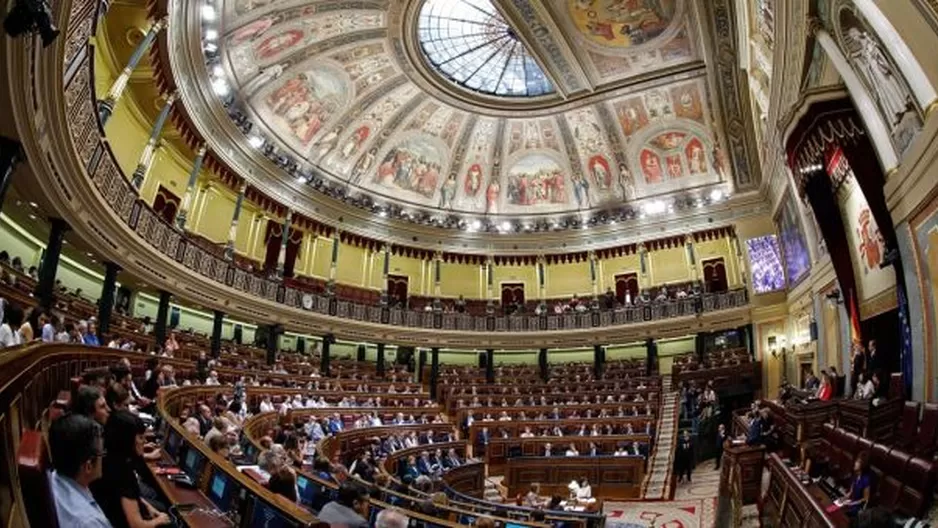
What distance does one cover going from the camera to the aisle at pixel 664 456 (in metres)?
11.9

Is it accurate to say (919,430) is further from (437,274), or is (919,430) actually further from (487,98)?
(437,274)

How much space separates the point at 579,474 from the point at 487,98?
1657cm

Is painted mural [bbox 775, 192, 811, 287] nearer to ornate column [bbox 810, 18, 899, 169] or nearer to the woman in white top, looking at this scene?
ornate column [bbox 810, 18, 899, 169]

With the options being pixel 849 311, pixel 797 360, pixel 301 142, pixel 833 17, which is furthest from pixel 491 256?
pixel 833 17

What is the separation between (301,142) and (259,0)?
5.93m

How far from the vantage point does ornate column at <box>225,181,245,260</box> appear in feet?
56.3

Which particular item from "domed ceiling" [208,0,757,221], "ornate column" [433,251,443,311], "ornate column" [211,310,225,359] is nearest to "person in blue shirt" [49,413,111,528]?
"ornate column" [211,310,225,359]

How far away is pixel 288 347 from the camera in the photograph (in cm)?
2227

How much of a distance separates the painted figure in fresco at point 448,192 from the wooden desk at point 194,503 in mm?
22404

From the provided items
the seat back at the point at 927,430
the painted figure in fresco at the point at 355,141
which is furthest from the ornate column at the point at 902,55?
the painted figure in fresco at the point at 355,141

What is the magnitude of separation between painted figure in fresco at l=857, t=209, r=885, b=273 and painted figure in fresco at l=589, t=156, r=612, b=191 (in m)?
15.8

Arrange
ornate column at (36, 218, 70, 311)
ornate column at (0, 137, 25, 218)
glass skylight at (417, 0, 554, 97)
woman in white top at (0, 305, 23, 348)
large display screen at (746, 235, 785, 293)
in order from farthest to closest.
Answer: glass skylight at (417, 0, 554, 97) < large display screen at (746, 235, 785, 293) < ornate column at (36, 218, 70, 311) < ornate column at (0, 137, 25, 218) < woman in white top at (0, 305, 23, 348)

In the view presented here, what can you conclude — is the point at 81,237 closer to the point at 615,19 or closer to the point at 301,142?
the point at 301,142

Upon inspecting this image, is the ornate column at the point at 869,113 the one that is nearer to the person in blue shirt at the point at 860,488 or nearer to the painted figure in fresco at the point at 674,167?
the person in blue shirt at the point at 860,488
